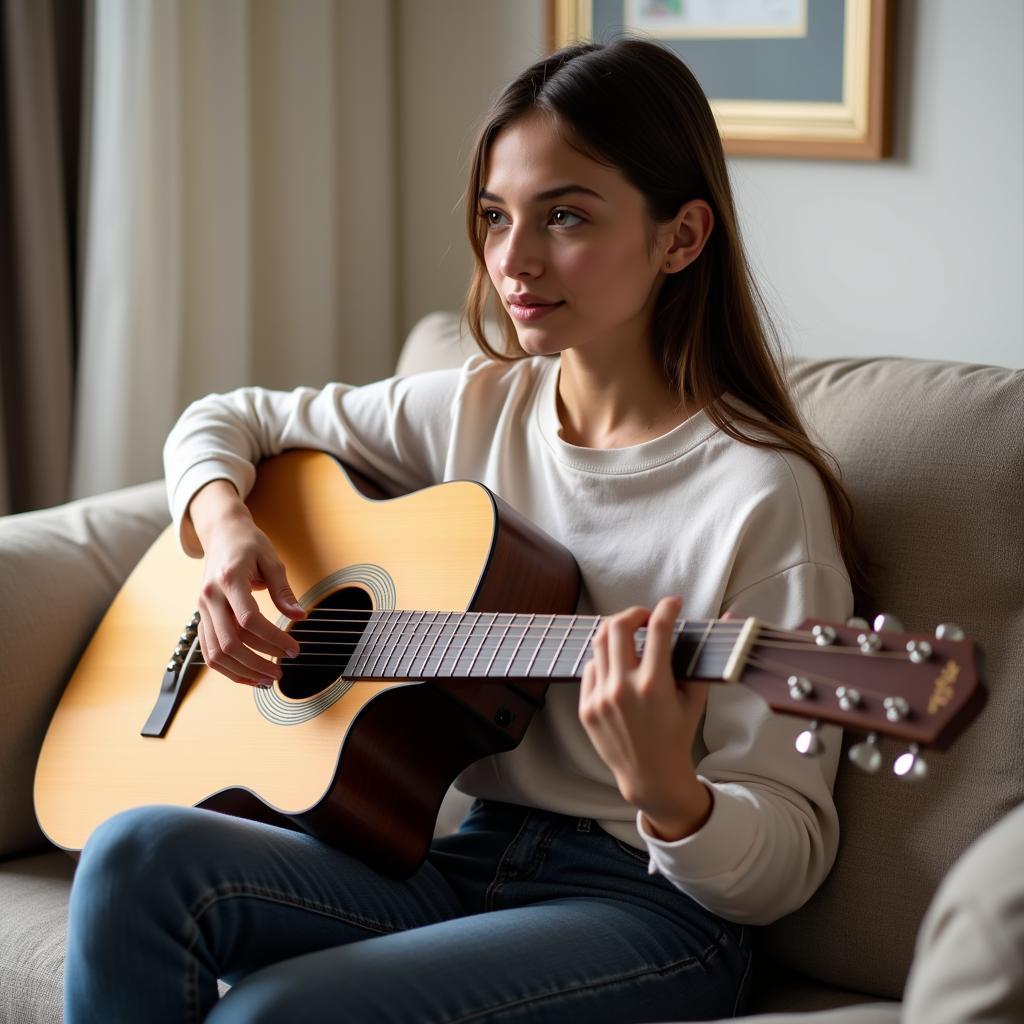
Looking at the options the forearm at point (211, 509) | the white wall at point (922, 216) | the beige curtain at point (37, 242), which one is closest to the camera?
the forearm at point (211, 509)

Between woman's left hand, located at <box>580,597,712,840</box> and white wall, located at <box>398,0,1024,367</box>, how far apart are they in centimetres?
105

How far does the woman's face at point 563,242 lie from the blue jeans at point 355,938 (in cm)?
49

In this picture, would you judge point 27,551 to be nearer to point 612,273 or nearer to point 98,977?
point 98,977

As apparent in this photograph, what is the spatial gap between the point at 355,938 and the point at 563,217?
0.70 meters

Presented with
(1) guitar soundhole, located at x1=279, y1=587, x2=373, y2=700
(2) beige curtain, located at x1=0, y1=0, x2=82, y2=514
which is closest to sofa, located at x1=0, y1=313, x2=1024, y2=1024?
(1) guitar soundhole, located at x1=279, y1=587, x2=373, y2=700

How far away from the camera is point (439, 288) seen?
2.62 metres

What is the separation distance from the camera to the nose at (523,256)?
4.27ft

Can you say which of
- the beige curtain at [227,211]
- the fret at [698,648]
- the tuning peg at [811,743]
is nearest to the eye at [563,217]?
the fret at [698,648]

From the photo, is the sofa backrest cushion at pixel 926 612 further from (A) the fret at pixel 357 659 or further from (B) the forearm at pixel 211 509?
(B) the forearm at pixel 211 509

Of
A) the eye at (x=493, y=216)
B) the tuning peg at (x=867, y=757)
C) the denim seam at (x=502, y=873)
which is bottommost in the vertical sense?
the denim seam at (x=502, y=873)

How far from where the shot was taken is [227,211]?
2.30 meters

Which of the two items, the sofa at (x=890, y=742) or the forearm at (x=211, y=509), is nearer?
the sofa at (x=890, y=742)

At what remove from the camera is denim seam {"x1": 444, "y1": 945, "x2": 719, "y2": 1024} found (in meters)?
1.03

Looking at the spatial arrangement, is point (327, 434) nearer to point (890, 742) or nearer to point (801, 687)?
point (890, 742)
